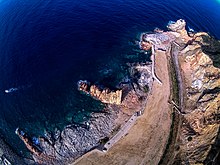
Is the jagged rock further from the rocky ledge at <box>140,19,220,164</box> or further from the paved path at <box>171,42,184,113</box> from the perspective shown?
the paved path at <box>171,42,184,113</box>

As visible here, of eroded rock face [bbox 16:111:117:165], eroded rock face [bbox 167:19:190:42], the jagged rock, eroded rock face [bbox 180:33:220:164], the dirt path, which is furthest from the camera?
eroded rock face [bbox 167:19:190:42]

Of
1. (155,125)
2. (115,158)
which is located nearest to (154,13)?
(155,125)

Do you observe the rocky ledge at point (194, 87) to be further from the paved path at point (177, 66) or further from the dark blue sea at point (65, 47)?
the dark blue sea at point (65, 47)

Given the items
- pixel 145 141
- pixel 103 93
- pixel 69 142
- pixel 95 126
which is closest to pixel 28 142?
pixel 69 142

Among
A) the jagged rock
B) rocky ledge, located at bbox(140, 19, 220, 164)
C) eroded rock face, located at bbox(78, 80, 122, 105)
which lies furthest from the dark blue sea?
rocky ledge, located at bbox(140, 19, 220, 164)

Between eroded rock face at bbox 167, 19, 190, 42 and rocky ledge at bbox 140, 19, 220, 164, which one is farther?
eroded rock face at bbox 167, 19, 190, 42
